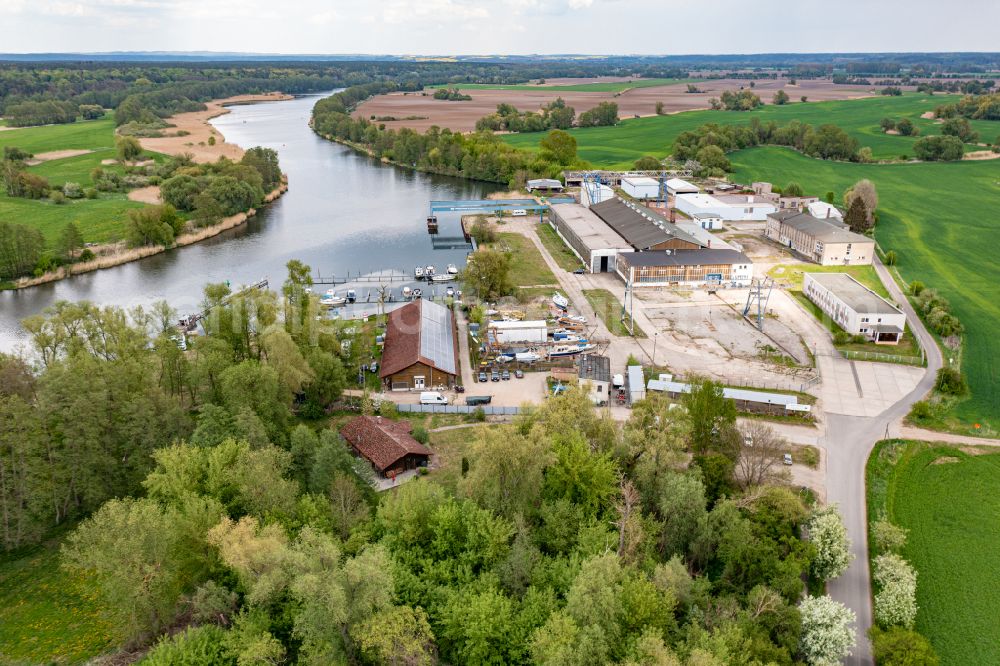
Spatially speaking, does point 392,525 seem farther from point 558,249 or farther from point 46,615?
point 558,249

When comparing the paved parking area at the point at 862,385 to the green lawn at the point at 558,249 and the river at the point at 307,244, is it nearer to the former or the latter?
the green lawn at the point at 558,249

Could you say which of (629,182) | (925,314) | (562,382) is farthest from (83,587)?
(629,182)

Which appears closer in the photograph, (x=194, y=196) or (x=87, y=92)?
(x=194, y=196)

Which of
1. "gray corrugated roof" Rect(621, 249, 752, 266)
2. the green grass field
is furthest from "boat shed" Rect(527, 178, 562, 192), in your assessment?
"gray corrugated roof" Rect(621, 249, 752, 266)

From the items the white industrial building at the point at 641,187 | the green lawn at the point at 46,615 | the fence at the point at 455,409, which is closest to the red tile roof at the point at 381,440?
the fence at the point at 455,409

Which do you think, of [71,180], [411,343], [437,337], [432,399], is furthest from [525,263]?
[71,180]

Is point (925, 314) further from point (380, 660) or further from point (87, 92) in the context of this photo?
point (87, 92)
